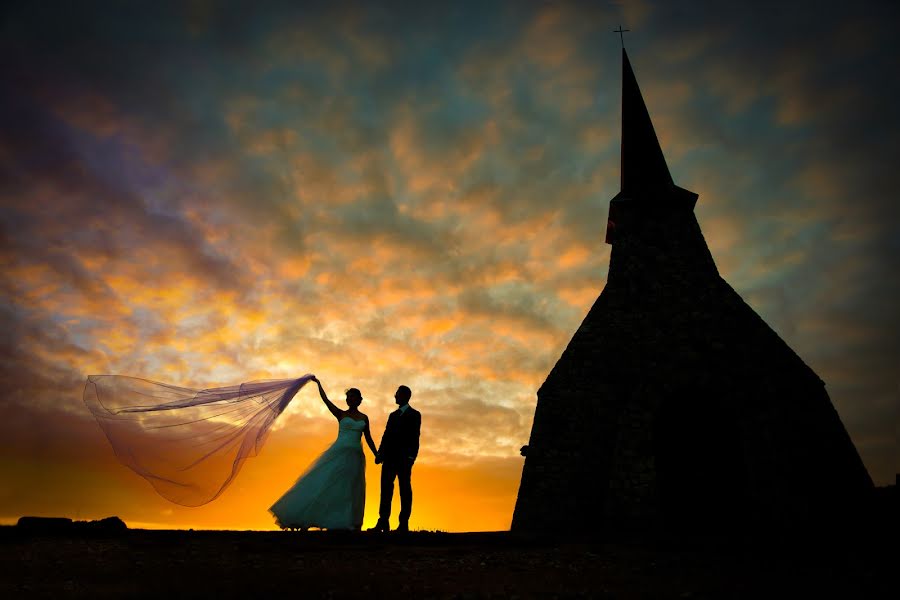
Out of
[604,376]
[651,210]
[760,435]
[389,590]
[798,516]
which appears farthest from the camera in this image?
[651,210]

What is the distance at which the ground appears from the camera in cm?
559

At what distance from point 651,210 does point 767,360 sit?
20.5 feet

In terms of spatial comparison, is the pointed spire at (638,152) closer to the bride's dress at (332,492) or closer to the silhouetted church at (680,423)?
the silhouetted church at (680,423)

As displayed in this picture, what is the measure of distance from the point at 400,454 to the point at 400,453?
17 millimetres

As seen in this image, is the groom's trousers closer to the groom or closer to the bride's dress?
the groom

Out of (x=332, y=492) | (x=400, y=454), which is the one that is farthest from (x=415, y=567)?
(x=332, y=492)

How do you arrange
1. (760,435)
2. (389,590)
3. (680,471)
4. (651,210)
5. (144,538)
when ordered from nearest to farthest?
(389,590), (144,538), (760,435), (680,471), (651,210)

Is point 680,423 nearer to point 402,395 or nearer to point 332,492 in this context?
point 402,395

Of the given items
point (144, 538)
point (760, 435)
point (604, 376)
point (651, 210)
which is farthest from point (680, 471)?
point (144, 538)

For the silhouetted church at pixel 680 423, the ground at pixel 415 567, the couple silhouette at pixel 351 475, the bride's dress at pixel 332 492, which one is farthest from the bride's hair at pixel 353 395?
the silhouetted church at pixel 680 423

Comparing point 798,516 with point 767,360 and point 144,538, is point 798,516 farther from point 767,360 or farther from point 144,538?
point 144,538

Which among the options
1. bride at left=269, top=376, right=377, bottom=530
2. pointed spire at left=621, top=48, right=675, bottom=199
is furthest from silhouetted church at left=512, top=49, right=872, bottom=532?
Result: bride at left=269, top=376, right=377, bottom=530

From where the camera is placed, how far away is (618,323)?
1506cm

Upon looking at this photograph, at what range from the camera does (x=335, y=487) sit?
8578 mm
